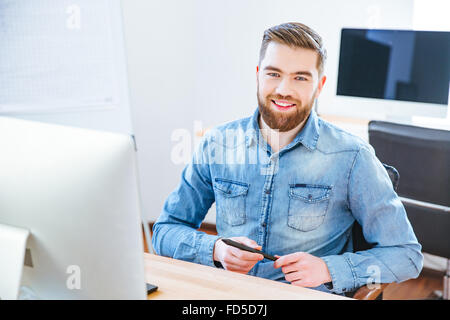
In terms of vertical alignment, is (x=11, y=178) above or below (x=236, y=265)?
above

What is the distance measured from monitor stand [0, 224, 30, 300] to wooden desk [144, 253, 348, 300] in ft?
0.94

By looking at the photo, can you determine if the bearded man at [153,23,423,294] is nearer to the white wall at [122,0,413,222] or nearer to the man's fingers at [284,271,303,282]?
the man's fingers at [284,271,303,282]

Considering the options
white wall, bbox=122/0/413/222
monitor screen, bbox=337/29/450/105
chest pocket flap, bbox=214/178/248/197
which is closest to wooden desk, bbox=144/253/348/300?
chest pocket flap, bbox=214/178/248/197

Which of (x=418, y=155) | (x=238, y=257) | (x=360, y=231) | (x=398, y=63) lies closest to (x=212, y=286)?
(x=238, y=257)

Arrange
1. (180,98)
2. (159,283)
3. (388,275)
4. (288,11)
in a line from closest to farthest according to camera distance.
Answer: (159,283)
(388,275)
(288,11)
(180,98)

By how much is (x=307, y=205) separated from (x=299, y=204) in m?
0.02

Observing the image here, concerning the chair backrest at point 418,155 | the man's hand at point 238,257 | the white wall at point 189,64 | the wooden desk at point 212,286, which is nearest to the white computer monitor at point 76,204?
the wooden desk at point 212,286

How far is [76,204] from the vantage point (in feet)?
2.67

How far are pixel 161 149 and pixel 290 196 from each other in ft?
6.72

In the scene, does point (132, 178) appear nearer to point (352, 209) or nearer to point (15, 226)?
point (15, 226)

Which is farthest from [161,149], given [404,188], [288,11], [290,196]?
[290,196]

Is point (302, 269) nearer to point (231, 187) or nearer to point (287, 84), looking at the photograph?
point (231, 187)

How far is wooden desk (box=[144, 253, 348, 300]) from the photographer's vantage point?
3.52ft

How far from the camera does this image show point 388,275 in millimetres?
1282
